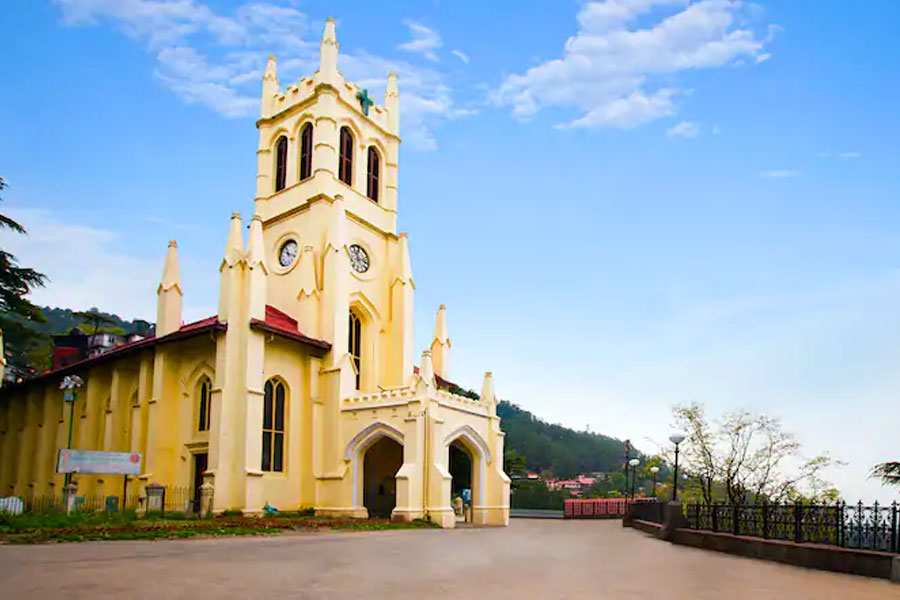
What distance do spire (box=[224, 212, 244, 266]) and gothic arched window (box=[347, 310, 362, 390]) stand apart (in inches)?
261

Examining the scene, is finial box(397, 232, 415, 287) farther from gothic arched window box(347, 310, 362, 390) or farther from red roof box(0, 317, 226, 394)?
red roof box(0, 317, 226, 394)

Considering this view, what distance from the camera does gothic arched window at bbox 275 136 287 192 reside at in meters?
36.6

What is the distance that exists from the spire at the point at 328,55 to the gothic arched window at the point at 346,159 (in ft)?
8.72

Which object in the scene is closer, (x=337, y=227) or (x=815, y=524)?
(x=815, y=524)

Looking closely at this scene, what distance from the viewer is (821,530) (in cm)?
1361

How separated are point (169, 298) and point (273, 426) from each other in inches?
322

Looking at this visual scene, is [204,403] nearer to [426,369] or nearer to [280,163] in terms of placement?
[426,369]

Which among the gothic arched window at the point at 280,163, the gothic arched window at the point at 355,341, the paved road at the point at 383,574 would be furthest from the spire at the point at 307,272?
the paved road at the point at 383,574

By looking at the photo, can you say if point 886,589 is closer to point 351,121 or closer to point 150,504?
point 150,504

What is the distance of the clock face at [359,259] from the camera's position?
3441 centimetres

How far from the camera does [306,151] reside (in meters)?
35.8

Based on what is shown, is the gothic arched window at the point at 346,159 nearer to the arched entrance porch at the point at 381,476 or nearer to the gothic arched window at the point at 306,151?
the gothic arched window at the point at 306,151

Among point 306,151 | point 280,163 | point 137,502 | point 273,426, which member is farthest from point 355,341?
point 137,502

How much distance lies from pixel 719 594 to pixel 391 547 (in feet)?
26.6
